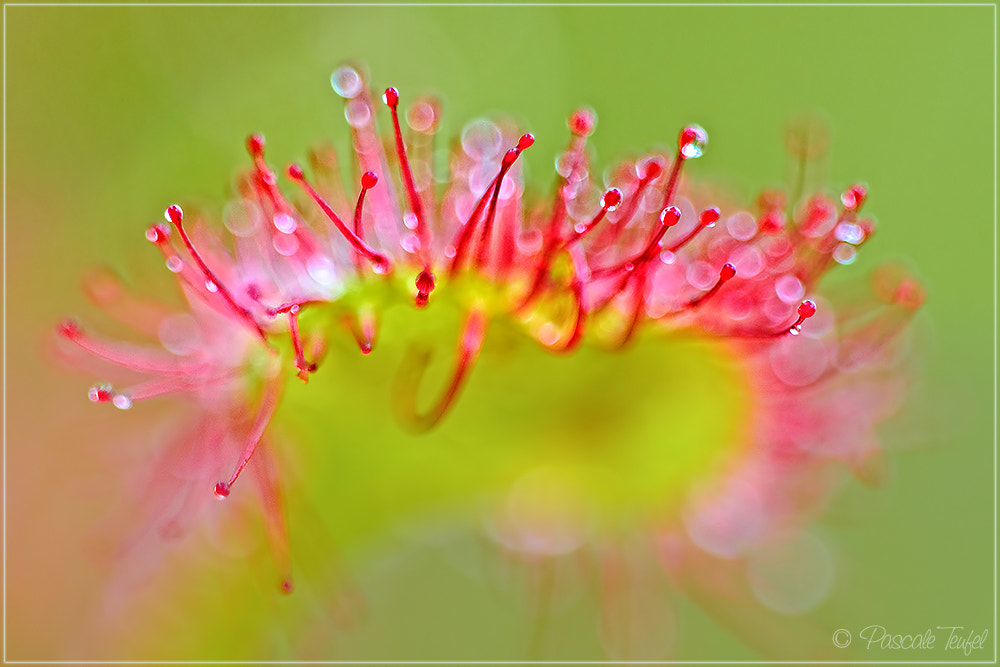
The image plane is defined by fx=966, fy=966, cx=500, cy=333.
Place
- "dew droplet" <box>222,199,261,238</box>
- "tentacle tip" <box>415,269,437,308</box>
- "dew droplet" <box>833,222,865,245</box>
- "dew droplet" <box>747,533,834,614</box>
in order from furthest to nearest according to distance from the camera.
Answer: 1. "dew droplet" <box>747,533,834,614</box>
2. "dew droplet" <box>222,199,261,238</box>
3. "dew droplet" <box>833,222,865,245</box>
4. "tentacle tip" <box>415,269,437,308</box>

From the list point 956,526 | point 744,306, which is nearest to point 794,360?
point 744,306

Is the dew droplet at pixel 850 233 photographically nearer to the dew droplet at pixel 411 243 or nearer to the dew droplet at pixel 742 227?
the dew droplet at pixel 742 227

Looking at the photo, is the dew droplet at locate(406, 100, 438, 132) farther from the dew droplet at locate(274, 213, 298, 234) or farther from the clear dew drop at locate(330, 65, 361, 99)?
the dew droplet at locate(274, 213, 298, 234)

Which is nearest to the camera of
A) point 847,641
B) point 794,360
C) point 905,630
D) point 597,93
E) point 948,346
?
point 794,360

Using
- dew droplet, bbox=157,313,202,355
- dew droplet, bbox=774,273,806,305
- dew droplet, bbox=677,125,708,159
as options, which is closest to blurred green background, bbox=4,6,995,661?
dew droplet, bbox=157,313,202,355

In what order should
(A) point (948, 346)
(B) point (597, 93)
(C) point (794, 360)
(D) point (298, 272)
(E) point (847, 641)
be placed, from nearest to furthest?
(D) point (298, 272), (C) point (794, 360), (E) point (847, 641), (B) point (597, 93), (A) point (948, 346)

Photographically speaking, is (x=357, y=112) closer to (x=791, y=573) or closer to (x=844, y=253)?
(x=844, y=253)

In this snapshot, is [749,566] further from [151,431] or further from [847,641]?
[151,431]
